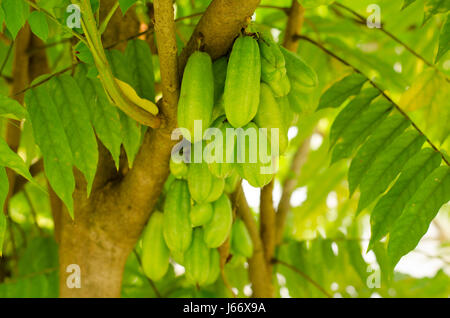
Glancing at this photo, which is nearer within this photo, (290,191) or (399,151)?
(399,151)

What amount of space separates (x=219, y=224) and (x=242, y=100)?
1.43 ft

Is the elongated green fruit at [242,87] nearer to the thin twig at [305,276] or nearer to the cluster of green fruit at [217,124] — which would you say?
the cluster of green fruit at [217,124]

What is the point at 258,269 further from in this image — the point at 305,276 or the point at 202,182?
the point at 202,182

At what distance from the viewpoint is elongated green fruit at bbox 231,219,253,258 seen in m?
1.86

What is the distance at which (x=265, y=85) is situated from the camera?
48.8 inches

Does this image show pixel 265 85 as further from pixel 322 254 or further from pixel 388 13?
pixel 388 13

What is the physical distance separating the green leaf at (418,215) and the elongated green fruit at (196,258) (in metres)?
0.50

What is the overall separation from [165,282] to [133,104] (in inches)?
43.1

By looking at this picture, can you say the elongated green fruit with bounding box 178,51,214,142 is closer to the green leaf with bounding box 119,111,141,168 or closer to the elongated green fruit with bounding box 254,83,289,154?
the elongated green fruit with bounding box 254,83,289,154

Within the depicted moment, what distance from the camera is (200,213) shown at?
1.45 metres

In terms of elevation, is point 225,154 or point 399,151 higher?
point 399,151

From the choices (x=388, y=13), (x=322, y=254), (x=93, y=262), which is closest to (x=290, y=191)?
(x=322, y=254)

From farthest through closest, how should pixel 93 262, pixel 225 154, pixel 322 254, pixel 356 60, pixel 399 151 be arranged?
pixel 356 60 < pixel 322 254 < pixel 93 262 < pixel 399 151 < pixel 225 154

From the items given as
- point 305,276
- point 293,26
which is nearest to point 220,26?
point 293,26
